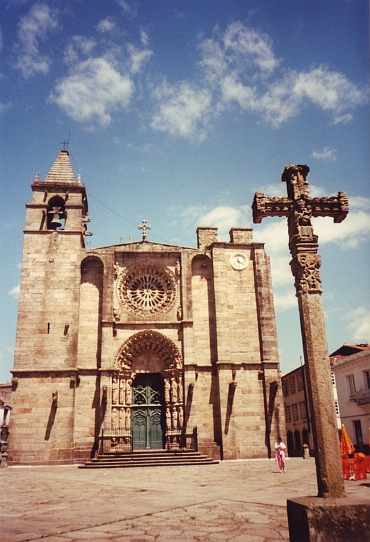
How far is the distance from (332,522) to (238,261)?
2081 centimetres

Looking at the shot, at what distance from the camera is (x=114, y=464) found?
1891 centimetres

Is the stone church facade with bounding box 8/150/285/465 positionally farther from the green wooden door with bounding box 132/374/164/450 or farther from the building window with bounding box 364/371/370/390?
the building window with bounding box 364/371/370/390

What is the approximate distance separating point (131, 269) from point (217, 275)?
4951 millimetres

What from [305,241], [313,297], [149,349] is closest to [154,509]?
[313,297]

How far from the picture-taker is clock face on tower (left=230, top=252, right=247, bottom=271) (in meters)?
24.9

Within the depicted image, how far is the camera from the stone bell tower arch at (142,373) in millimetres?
21422

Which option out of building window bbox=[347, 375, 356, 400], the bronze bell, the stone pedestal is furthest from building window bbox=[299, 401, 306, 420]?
the stone pedestal

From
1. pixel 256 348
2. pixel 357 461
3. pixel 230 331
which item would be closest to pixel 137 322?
pixel 230 331

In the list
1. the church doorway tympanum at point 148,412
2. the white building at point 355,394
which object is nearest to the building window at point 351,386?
the white building at point 355,394

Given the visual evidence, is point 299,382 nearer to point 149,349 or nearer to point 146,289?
point 149,349

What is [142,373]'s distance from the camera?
23219 mm

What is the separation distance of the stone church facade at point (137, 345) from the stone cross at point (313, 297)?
16.4m

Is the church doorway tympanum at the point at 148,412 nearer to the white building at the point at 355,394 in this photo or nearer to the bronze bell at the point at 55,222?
the bronze bell at the point at 55,222

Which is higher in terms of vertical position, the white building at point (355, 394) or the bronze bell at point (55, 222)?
the bronze bell at point (55, 222)
